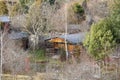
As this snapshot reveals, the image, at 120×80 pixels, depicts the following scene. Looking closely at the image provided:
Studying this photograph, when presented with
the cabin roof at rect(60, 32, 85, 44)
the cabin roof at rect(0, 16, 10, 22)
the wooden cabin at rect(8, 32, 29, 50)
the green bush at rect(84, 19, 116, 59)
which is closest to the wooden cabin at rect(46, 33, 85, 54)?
the cabin roof at rect(60, 32, 85, 44)

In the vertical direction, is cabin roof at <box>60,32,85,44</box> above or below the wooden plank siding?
above

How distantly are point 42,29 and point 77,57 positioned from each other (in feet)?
9.46

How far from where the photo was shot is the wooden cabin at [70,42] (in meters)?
16.4

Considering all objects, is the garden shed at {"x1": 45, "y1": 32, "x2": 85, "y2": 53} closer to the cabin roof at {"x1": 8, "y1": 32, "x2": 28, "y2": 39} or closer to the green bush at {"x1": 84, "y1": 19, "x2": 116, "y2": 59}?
the cabin roof at {"x1": 8, "y1": 32, "x2": 28, "y2": 39}

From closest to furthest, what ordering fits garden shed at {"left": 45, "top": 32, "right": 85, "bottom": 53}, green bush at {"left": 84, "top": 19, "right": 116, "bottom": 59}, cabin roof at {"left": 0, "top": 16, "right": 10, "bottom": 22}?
green bush at {"left": 84, "top": 19, "right": 116, "bottom": 59}, garden shed at {"left": 45, "top": 32, "right": 85, "bottom": 53}, cabin roof at {"left": 0, "top": 16, "right": 10, "bottom": 22}

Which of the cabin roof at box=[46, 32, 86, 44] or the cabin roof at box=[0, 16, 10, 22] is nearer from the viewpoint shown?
the cabin roof at box=[46, 32, 86, 44]

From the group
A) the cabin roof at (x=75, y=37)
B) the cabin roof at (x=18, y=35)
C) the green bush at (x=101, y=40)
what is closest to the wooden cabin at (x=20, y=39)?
the cabin roof at (x=18, y=35)

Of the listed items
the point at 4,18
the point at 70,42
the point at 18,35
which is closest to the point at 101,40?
the point at 70,42

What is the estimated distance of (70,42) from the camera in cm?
1677

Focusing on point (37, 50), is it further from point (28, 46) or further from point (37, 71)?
point (37, 71)

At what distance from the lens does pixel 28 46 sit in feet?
56.5

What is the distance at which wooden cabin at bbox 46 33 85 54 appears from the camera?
16.4 meters

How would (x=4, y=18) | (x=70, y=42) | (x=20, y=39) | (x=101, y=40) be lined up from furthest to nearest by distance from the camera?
(x=4, y=18) < (x=20, y=39) < (x=70, y=42) < (x=101, y=40)

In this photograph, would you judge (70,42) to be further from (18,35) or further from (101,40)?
(101,40)
